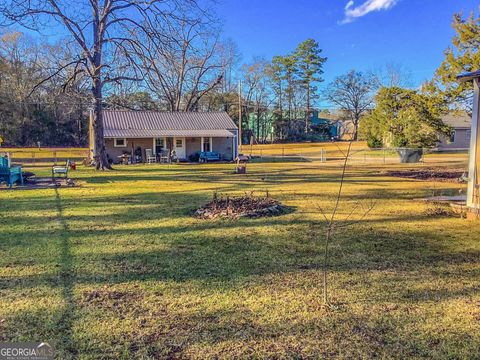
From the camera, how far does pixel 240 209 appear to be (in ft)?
25.2

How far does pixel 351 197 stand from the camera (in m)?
10.1

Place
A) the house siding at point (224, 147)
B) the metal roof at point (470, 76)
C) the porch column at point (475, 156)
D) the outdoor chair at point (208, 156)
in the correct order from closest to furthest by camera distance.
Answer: the metal roof at point (470, 76) < the porch column at point (475, 156) < the outdoor chair at point (208, 156) < the house siding at point (224, 147)

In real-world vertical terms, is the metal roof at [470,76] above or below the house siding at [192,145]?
above

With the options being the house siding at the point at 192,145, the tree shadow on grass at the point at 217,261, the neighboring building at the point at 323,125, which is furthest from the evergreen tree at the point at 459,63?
the neighboring building at the point at 323,125

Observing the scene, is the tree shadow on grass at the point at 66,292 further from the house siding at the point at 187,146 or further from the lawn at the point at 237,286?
the house siding at the point at 187,146

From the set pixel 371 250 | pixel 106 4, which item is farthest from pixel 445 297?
pixel 106 4

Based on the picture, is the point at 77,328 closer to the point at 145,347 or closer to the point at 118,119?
the point at 145,347

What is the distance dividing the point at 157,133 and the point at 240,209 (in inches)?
791

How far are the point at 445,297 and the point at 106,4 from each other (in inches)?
757

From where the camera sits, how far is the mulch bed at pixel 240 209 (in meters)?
7.43

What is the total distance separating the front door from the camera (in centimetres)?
2777

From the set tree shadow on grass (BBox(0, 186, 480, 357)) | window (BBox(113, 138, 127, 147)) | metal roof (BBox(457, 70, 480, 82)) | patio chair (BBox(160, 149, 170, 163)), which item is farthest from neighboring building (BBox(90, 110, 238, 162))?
metal roof (BBox(457, 70, 480, 82))

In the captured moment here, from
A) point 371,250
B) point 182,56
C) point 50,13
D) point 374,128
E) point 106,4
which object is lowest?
point 371,250

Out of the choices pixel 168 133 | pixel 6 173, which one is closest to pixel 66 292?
pixel 6 173
